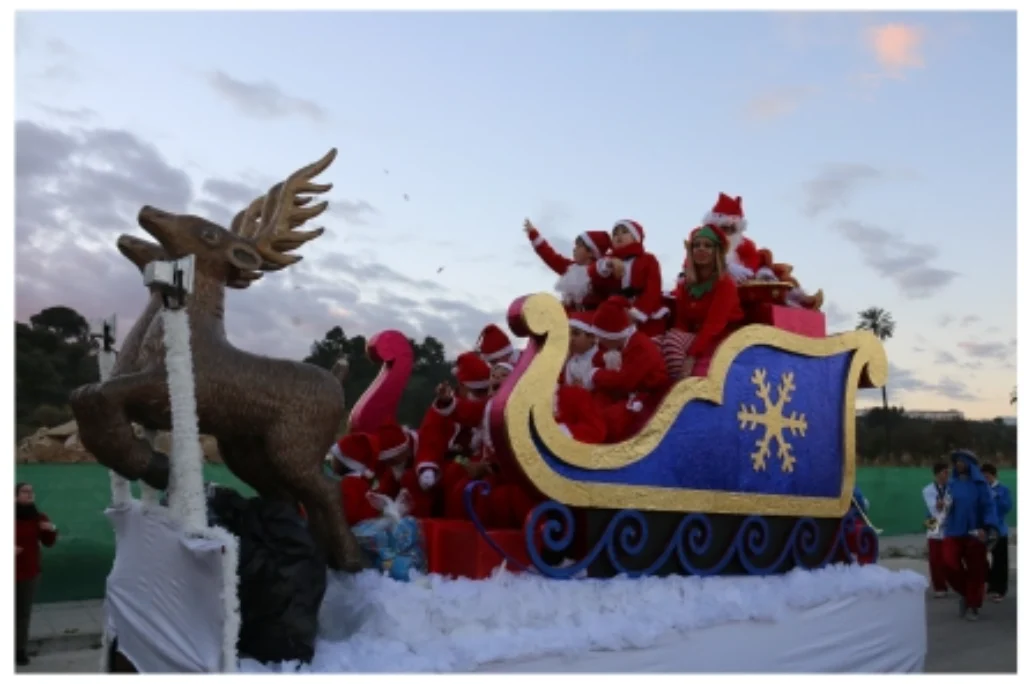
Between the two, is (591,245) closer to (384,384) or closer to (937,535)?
(384,384)

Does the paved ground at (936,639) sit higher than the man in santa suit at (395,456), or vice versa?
the man in santa suit at (395,456)

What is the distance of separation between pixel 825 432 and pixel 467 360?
1971 millimetres

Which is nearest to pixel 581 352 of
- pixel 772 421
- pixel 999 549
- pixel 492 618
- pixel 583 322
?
pixel 583 322

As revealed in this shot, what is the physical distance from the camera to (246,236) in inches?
157

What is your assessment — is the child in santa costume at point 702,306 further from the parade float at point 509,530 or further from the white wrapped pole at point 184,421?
the white wrapped pole at point 184,421

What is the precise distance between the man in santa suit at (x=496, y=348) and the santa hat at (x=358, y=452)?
0.77 metres

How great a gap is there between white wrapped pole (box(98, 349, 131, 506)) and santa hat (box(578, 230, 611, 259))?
8.33ft

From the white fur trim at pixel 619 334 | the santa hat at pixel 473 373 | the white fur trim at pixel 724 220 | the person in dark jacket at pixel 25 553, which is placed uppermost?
the white fur trim at pixel 724 220

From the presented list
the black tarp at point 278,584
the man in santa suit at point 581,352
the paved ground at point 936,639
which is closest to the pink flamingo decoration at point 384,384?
the man in santa suit at point 581,352

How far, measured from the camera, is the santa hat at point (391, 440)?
4.93 meters

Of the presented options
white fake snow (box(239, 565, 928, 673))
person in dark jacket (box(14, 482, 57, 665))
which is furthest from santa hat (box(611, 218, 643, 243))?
person in dark jacket (box(14, 482, 57, 665))

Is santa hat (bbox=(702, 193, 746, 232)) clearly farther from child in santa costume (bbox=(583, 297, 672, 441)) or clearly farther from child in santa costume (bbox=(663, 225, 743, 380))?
child in santa costume (bbox=(583, 297, 672, 441))

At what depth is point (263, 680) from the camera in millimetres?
3178

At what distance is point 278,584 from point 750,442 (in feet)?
8.13
